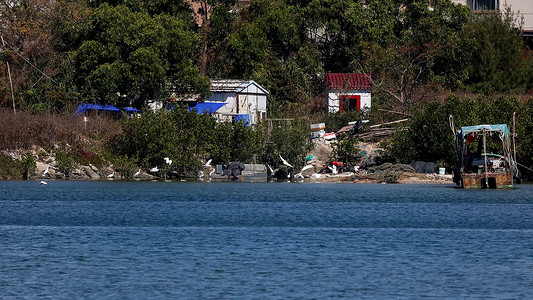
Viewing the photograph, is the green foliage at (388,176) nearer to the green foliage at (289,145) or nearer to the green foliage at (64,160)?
the green foliage at (289,145)

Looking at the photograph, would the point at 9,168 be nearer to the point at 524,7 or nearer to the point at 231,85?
the point at 231,85

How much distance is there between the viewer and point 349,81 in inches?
2306

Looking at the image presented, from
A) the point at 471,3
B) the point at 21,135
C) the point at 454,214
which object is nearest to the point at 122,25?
the point at 21,135

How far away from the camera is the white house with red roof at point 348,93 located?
58344mm

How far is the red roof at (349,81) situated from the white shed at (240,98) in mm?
4977

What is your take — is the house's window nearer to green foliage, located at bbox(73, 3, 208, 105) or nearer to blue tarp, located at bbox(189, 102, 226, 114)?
blue tarp, located at bbox(189, 102, 226, 114)

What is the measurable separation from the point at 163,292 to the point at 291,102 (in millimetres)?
43451

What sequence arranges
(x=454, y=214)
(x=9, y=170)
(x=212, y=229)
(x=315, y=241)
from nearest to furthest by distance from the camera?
1. (x=315, y=241)
2. (x=212, y=229)
3. (x=454, y=214)
4. (x=9, y=170)

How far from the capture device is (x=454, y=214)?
108 feet

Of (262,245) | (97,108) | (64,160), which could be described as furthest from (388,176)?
(262,245)

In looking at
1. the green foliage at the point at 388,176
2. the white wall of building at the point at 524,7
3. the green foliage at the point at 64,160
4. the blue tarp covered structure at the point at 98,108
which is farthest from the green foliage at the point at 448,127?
the white wall of building at the point at 524,7

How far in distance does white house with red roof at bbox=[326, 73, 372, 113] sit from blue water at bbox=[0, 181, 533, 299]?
58.7 feet

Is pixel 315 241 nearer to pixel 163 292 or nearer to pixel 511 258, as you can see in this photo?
pixel 511 258

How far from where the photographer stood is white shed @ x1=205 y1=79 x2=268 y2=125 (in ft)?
182
